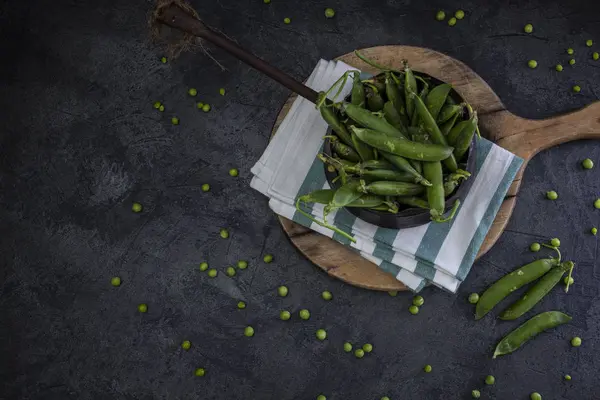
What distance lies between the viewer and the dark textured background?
3441mm

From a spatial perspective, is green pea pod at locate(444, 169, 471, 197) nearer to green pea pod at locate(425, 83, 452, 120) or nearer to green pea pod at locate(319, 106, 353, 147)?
green pea pod at locate(425, 83, 452, 120)

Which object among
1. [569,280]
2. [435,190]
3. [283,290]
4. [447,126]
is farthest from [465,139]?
[283,290]

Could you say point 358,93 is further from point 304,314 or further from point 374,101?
point 304,314

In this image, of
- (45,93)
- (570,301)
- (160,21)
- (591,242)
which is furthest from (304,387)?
(45,93)

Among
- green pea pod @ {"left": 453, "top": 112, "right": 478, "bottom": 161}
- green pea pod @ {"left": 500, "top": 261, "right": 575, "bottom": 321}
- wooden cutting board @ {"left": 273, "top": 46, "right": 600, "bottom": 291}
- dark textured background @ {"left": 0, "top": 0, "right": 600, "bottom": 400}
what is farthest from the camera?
dark textured background @ {"left": 0, "top": 0, "right": 600, "bottom": 400}

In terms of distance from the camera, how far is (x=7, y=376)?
3.62 m

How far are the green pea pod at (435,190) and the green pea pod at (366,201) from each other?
0.69ft

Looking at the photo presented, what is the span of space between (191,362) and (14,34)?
2.18 m

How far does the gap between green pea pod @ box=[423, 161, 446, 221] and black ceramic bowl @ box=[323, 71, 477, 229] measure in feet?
0.33

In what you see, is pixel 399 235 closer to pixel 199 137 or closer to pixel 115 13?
pixel 199 137

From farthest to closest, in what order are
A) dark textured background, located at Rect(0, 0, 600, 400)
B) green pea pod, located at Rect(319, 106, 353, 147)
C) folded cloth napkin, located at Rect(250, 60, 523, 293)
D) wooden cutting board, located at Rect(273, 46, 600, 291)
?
dark textured background, located at Rect(0, 0, 600, 400)
wooden cutting board, located at Rect(273, 46, 600, 291)
folded cloth napkin, located at Rect(250, 60, 523, 293)
green pea pod, located at Rect(319, 106, 353, 147)

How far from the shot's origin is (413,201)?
108 inches

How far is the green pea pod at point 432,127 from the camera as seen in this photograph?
2688 mm

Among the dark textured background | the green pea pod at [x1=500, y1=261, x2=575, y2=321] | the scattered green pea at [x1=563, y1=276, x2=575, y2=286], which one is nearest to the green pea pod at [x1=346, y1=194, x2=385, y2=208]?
the dark textured background
